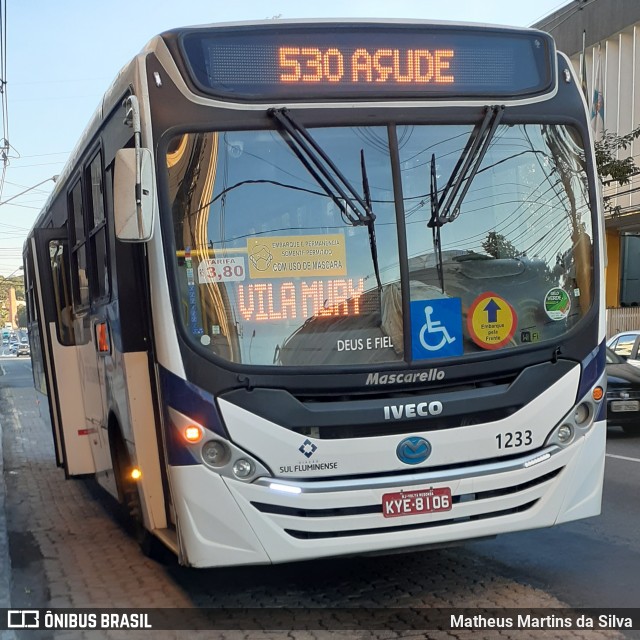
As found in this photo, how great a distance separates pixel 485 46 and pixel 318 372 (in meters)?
2.37

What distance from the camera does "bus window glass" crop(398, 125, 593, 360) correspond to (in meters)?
5.47

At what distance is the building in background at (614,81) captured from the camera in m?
27.0

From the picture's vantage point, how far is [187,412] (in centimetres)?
519

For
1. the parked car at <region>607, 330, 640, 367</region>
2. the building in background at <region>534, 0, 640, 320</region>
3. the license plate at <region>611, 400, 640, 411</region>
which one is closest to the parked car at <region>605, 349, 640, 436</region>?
the license plate at <region>611, 400, 640, 411</region>

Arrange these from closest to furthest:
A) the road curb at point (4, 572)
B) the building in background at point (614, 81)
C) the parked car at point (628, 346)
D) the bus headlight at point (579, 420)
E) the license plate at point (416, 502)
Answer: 1. the license plate at point (416, 502)
2. the road curb at point (4, 572)
3. the bus headlight at point (579, 420)
4. the parked car at point (628, 346)
5. the building in background at point (614, 81)

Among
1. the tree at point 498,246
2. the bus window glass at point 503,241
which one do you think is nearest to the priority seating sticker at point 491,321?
the bus window glass at point 503,241

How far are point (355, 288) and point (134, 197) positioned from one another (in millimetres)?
1352

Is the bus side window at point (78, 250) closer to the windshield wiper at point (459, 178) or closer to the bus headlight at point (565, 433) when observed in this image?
the windshield wiper at point (459, 178)

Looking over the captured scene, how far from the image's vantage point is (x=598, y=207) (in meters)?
6.01

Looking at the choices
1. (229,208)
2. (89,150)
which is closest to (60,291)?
(89,150)

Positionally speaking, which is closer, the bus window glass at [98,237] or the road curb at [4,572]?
the road curb at [4,572]

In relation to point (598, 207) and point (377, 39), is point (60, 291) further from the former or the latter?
point (598, 207)

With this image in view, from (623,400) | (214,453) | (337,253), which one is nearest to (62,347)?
(214,453)

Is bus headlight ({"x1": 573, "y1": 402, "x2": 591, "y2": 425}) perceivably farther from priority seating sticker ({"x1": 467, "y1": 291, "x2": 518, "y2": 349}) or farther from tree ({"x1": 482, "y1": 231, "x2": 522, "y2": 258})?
tree ({"x1": 482, "y1": 231, "x2": 522, "y2": 258})
